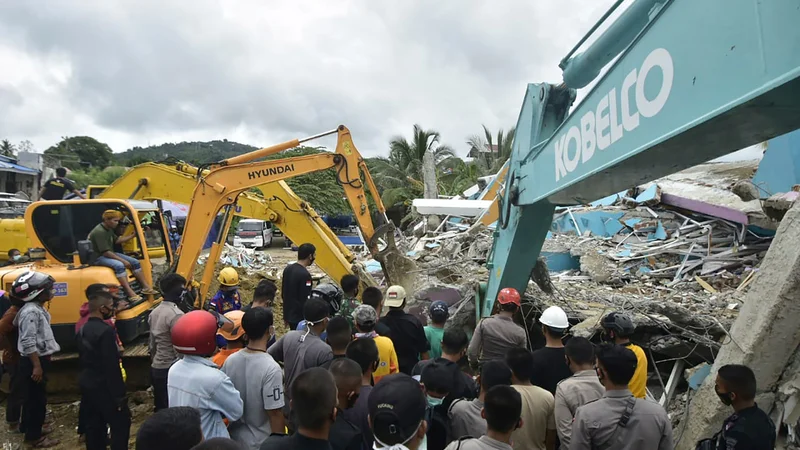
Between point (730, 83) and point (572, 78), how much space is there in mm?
1561

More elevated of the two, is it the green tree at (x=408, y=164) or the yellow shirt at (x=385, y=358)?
the green tree at (x=408, y=164)

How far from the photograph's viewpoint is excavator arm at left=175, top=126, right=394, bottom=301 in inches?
267

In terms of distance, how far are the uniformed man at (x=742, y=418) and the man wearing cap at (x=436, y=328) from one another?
2.14 meters

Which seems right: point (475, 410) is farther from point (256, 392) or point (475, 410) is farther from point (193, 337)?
point (193, 337)

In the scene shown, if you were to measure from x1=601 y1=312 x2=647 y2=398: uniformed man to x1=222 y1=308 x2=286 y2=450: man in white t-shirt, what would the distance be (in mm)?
2396

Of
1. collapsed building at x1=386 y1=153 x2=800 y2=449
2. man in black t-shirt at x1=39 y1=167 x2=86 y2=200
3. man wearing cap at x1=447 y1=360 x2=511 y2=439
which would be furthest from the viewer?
man in black t-shirt at x1=39 y1=167 x2=86 y2=200

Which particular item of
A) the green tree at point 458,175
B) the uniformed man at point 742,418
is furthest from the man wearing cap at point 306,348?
the green tree at point 458,175

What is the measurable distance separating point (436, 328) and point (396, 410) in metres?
2.28

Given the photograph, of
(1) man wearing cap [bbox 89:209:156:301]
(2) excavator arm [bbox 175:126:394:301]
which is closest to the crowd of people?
(1) man wearing cap [bbox 89:209:156:301]

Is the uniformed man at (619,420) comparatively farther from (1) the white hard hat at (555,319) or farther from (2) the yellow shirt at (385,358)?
(2) the yellow shirt at (385,358)

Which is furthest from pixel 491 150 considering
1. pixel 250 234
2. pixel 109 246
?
pixel 109 246

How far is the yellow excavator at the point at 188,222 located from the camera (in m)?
5.95

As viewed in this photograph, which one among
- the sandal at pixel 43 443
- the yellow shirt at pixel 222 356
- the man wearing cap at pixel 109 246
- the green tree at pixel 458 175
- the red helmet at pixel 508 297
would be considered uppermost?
the green tree at pixel 458 175

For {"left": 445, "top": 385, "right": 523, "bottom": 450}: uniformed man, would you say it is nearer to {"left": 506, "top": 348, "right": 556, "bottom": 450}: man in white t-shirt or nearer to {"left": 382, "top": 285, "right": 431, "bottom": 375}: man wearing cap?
{"left": 506, "top": 348, "right": 556, "bottom": 450}: man in white t-shirt
